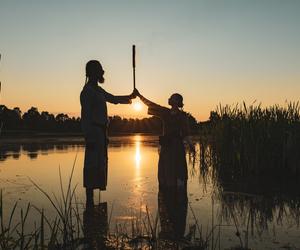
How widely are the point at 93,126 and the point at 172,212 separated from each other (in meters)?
1.70

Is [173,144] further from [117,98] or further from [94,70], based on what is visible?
[94,70]

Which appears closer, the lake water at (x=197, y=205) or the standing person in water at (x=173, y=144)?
the lake water at (x=197, y=205)

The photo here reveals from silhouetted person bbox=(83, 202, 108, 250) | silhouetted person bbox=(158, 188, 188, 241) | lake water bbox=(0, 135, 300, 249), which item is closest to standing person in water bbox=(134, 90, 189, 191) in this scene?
silhouetted person bbox=(158, 188, 188, 241)

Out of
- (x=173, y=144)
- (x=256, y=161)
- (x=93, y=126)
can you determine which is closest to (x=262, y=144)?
(x=256, y=161)

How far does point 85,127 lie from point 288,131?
536 centimetres

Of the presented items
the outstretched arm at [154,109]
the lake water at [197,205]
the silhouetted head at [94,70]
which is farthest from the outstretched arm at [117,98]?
the lake water at [197,205]

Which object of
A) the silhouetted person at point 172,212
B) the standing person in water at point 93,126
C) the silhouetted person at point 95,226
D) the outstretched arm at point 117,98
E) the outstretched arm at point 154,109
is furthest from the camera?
the outstretched arm at point 154,109

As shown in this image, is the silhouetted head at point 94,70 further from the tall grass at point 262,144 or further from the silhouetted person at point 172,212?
the tall grass at point 262,144

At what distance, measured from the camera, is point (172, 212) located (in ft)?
19.4

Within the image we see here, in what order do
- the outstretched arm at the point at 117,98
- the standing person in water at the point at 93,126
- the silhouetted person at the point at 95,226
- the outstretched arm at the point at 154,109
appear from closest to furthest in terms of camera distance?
the silhouetted person at the point at 95,226, the standing person in water at the point at 93,126, the outstretched arm at the point at 117,98, the outstretched arm at the point at 154,109

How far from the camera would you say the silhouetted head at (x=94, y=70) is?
6.52 metres

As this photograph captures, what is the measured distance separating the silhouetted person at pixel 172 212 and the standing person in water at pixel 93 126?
1006mm

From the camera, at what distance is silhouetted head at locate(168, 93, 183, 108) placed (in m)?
7.48

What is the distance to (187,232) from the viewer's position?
482cm
